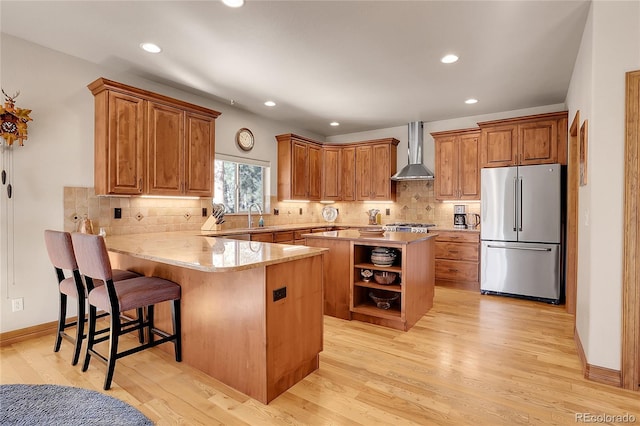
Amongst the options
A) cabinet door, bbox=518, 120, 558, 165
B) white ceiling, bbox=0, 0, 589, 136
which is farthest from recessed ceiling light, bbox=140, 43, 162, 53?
cabinet door, bbox=518, 120, 558, 165

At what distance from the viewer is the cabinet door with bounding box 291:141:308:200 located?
560 cm

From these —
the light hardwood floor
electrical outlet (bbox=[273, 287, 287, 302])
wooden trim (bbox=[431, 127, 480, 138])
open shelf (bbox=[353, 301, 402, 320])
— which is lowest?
the light hardwood floor

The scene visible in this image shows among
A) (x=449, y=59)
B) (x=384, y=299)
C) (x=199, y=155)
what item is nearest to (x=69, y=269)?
(x=199, y=155)

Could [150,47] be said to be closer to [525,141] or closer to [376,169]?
[376,169]

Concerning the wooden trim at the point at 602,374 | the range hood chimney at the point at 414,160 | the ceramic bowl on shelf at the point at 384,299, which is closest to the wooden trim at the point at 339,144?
the range hood chimney at the point at 414,160

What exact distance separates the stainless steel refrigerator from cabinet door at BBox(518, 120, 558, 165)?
0.25 m

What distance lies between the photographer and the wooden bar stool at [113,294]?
2.07 metres

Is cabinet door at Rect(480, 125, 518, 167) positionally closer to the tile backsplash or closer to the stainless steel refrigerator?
the stainless steel refrigerator

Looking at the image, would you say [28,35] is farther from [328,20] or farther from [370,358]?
[370,358]

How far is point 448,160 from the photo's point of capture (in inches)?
206

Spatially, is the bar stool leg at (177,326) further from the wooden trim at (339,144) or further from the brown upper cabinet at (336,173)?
the brown upper cabinet at (336,173)

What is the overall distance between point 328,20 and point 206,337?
252cm

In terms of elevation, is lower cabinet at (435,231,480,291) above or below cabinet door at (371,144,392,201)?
below

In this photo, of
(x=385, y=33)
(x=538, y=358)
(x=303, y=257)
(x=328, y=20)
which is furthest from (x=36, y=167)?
(x=538, y=358)
